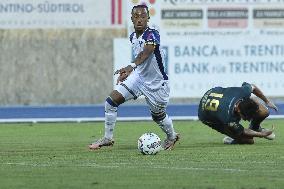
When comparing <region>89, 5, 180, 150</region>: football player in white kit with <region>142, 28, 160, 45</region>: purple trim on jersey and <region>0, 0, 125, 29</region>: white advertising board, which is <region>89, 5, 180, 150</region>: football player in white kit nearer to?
<region>142, 28, 160, 45</region>: purple trim on jersey

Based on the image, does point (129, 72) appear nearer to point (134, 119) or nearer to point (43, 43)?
point (134, 119)

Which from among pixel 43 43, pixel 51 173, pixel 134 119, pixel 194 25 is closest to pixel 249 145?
pixel 51 173

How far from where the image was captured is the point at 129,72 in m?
13.6

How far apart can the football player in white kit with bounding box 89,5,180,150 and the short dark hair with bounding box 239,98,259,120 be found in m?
1.11

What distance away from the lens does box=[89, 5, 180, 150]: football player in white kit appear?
46.6 ft

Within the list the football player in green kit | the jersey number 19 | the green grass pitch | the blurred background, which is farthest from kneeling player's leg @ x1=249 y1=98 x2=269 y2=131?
the blurred background

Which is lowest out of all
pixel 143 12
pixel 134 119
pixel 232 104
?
pixel 134 119

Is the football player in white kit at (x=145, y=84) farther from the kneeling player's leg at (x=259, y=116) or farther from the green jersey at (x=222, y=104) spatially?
the kneeling player's leg at (x=259, y=116)

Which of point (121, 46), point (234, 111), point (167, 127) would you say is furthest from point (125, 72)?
point (121, 46)

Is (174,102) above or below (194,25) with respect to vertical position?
below

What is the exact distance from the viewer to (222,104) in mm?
14734

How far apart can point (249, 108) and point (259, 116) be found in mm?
206

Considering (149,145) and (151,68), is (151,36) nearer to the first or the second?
(151,68)

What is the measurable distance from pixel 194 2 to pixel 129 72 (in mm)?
9679
